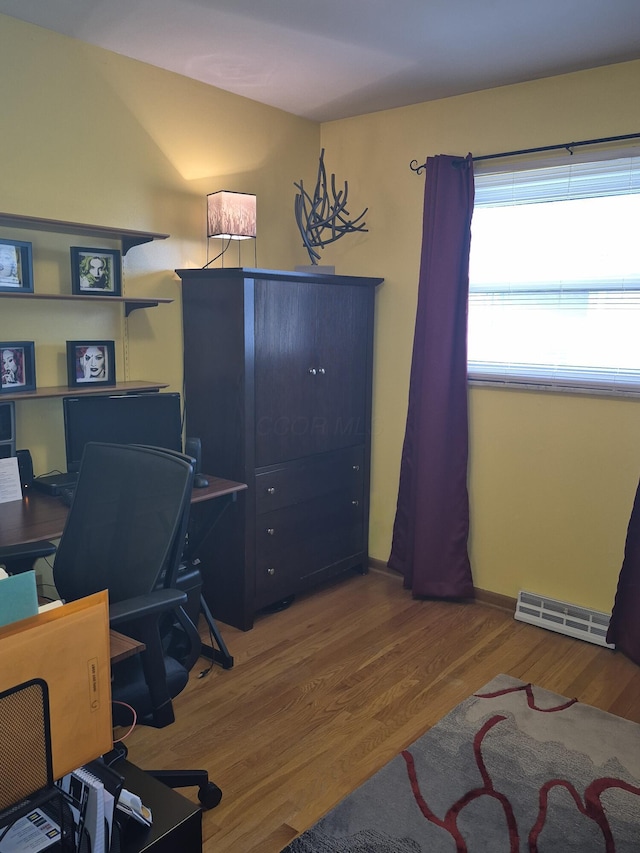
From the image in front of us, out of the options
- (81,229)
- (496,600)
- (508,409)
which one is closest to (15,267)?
(81,229)

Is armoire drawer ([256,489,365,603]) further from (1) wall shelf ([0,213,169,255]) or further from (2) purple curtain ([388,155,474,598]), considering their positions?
(1) wall shelf ([0,213,169,255])

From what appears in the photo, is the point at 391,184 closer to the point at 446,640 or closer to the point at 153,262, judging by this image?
the point at 153,262

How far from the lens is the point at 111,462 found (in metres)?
2.08

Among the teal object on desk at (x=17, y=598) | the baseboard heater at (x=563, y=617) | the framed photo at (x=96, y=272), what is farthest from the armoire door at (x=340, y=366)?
the teal object on desk at (x=17, y=598)

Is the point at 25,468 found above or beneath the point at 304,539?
above

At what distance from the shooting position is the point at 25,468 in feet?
9.14

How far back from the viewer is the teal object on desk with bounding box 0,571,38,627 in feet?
3.95

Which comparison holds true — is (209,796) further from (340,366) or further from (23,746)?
(340,366)

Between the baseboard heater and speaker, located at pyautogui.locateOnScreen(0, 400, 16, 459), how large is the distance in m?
2.45

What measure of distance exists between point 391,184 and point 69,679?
3.17m

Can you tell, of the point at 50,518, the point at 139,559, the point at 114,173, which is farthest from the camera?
the point at 114,173

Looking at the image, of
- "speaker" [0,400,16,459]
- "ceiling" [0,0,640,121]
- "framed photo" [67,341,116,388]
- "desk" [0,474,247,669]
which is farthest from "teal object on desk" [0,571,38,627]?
"ceiling" [0,0,640,121]

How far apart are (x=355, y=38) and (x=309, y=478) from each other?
1971 mm

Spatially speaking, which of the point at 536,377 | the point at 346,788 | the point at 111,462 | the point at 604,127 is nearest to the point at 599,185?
the point at 604,127
